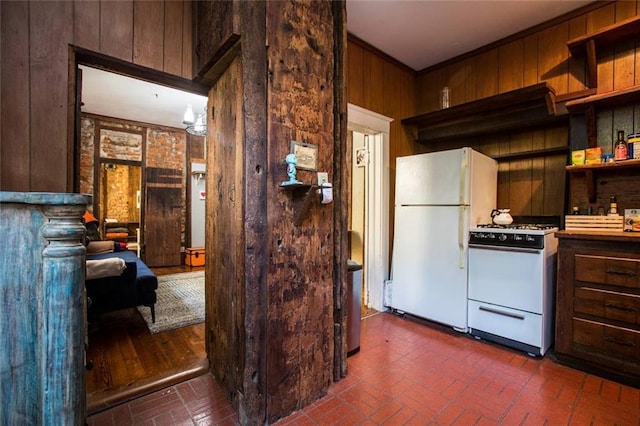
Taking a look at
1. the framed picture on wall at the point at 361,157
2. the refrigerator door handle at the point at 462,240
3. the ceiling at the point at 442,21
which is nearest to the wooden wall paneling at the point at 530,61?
the ceiling at the point at 442,21

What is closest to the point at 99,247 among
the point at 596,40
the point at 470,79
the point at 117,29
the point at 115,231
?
the point at 115,231

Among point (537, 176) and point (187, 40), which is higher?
point (187, 40)

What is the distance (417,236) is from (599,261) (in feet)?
4.39

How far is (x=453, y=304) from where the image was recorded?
2.71 m

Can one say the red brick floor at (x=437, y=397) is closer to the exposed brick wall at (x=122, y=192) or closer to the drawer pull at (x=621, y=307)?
the drawer pull at (x=621, y=307)

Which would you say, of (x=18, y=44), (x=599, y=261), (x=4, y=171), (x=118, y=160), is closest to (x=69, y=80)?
(x=18, y=44)

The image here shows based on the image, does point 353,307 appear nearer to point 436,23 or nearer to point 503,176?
point 503,176

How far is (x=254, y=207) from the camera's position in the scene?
1.52 meters

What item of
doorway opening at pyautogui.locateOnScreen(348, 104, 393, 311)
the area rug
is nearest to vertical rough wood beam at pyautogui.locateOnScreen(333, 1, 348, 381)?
doorway opening at pyautogui.locateOnScreen(348, 104, 393, 311)

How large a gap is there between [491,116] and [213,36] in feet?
8.95

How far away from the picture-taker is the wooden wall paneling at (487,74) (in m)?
3.05

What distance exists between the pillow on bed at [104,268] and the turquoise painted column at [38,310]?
1.88 metres

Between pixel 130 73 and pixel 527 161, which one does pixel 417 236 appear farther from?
pixel 130 73

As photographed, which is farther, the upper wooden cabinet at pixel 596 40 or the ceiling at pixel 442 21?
the ceiling at pixel 442 21
